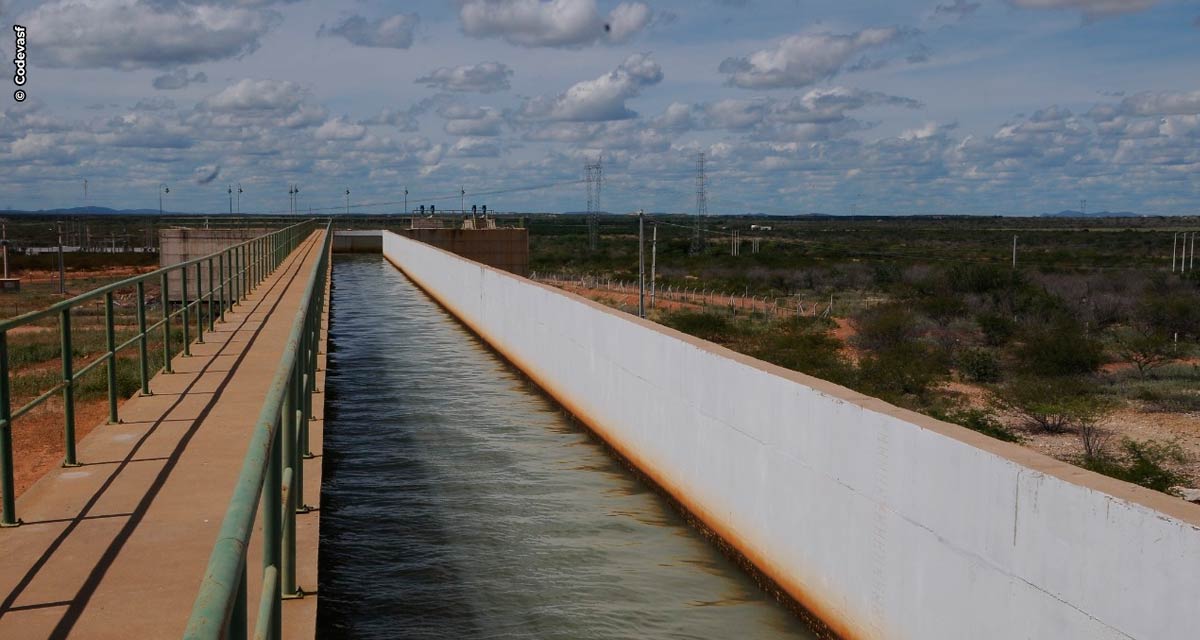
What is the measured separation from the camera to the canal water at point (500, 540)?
8.13 metres

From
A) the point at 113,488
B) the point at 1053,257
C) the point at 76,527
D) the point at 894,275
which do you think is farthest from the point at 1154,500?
the point at 1053,257

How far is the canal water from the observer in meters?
8.13

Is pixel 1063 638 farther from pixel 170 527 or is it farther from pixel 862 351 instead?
pixel 862 351

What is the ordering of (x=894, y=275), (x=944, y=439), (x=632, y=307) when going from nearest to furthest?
1. (x=944, y=439)
2. (x=632, y=307)
3. (x=894, y=275)

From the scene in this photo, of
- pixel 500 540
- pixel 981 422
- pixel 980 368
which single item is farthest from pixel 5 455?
pixel 980 368

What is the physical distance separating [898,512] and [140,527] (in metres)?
4.34

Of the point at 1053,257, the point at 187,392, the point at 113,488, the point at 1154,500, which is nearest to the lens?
the point at 1154,500

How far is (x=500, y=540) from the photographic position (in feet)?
32.5

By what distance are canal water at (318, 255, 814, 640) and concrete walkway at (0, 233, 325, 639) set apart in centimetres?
82

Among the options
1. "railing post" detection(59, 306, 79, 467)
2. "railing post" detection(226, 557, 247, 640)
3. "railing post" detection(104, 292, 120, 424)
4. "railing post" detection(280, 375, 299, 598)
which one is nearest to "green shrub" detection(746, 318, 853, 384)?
"railing post" detection(104, 292, 120, 424)

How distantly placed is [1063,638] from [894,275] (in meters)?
54.7

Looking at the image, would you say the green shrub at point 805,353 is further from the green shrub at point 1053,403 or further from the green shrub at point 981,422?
the green shrub at point 981,422

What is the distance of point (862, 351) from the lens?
1153 inches

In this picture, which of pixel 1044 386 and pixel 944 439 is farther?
pixel 1044 386
